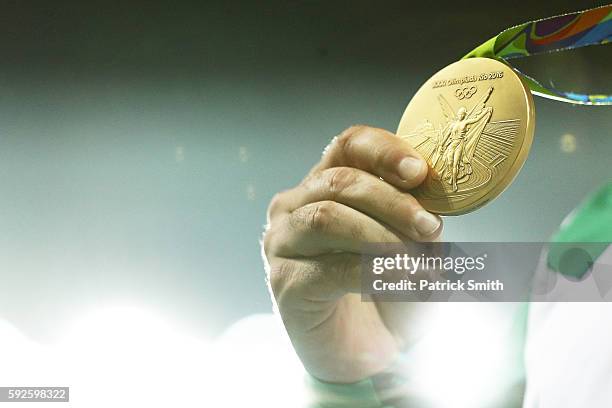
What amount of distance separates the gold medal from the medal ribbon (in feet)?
0.28

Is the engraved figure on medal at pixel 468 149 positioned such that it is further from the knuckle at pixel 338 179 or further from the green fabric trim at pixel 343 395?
the green fabric trim at pixel 343 395

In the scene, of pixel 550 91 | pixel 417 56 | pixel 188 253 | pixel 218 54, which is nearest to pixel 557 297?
pixel 550 91

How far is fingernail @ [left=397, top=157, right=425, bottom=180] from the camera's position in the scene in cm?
59

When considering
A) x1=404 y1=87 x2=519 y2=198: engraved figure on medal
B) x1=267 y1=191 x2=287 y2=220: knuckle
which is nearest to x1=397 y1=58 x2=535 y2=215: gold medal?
x1=404 y1=87 x2=519 y2=198: engraved figure on medal

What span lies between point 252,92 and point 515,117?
705mm

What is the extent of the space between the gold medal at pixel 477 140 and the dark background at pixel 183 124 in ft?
1.69

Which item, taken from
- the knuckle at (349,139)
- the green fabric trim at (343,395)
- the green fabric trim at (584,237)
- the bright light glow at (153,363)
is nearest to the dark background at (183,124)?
the bright light glow at (153,363)

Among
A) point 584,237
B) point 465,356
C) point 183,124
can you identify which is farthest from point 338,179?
point 183,124

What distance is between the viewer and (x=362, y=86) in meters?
1.18

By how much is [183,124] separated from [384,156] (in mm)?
700

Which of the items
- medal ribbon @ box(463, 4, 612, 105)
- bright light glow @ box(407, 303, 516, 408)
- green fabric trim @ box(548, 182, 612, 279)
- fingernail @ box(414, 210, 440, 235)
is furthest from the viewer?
bright light glow @ box(407, 303, 516, 408)

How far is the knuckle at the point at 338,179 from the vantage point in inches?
24.5

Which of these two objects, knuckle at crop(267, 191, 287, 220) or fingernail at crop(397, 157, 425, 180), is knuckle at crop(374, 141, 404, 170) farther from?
knuckle at crop(267, 191, 287, 220)

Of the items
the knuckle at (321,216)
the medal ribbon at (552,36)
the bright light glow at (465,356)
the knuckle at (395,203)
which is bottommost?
the bright light glow at (465,356)
